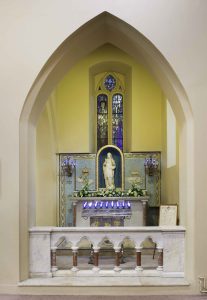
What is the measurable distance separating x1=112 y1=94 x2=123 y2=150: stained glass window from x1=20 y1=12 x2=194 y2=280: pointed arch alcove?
19.0ft

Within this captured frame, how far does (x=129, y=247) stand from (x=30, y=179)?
12.8 ft

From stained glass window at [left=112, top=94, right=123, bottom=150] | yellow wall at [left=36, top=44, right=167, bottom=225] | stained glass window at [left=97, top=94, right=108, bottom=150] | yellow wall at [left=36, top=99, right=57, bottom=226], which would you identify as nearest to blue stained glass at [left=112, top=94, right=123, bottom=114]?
stained glass window at [left=112, top=94, right=123, bottom=150]

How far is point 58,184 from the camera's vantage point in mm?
11602

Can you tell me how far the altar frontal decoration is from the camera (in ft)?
29.4

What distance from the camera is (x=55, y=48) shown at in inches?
246

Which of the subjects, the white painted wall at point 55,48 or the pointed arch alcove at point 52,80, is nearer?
the white painted wall at point 55,48

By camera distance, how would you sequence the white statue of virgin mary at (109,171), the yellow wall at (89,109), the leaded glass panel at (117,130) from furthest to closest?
the leaded glass panel at (117,130) < the yellow wall at (89,109) < the white statue of virgin mary at (109,171)

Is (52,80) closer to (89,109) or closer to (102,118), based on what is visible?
(89,109)

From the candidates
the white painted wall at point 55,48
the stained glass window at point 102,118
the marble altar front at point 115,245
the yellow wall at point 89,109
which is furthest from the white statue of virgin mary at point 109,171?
the white painted wall at point 55,48

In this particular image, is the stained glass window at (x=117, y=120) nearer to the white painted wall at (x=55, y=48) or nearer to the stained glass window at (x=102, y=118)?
the stained glass window at (x=102, y=118)

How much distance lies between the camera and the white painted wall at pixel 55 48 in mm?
6156

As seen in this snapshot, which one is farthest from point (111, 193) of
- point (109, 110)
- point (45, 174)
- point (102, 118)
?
point (109, 110)

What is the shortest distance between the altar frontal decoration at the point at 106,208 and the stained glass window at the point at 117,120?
2274mm

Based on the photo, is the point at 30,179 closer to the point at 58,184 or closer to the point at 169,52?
the point at 169,52
